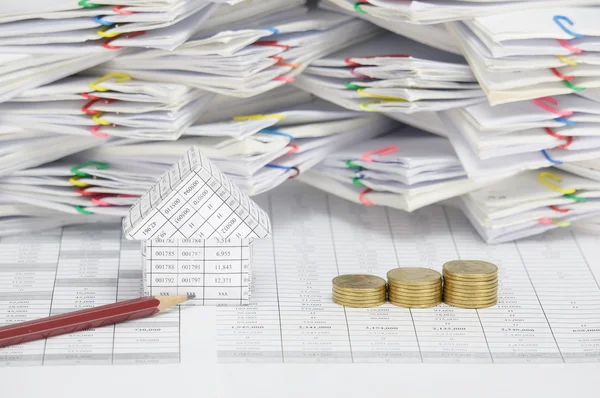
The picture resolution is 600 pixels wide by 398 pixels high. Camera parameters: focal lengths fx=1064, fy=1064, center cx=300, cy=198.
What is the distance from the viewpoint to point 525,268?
1254mm

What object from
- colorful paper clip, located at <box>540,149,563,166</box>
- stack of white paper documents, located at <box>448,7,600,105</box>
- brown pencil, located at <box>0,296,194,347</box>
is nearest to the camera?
brown pencil, located at <box>0,296,194,347</box>

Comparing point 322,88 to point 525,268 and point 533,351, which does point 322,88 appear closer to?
point 525,268

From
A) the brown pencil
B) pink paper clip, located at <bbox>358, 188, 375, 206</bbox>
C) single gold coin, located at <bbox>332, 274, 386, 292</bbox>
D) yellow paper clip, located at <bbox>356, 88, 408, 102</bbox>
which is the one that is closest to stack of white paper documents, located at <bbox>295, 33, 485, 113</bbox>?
yellow paper clip, located at <bbox>356, 88, 408, 102</bbox>

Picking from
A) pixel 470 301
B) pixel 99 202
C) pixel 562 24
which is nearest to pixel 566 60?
pixel 562 24

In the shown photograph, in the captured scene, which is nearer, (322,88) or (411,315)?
(411,315)

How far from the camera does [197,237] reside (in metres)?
1.11

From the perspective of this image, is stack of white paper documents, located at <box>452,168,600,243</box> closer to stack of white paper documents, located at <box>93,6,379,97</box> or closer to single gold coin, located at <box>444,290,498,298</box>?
single gold coin, located at <box>444,290,498,298</box>

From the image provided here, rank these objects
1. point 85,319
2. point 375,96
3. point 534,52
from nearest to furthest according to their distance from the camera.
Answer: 1. point 85,319
2. point 534,52
3. point 375,96

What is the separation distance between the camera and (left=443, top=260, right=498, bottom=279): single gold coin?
3.75 feet

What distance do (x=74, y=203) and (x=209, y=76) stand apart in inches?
9.3

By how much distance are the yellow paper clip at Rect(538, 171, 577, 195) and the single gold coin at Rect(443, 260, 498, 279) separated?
187 millimetres

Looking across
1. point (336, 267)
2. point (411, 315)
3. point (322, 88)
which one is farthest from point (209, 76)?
point (411, 315)

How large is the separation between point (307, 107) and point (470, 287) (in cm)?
38

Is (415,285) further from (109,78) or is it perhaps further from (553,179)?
(109,78)
